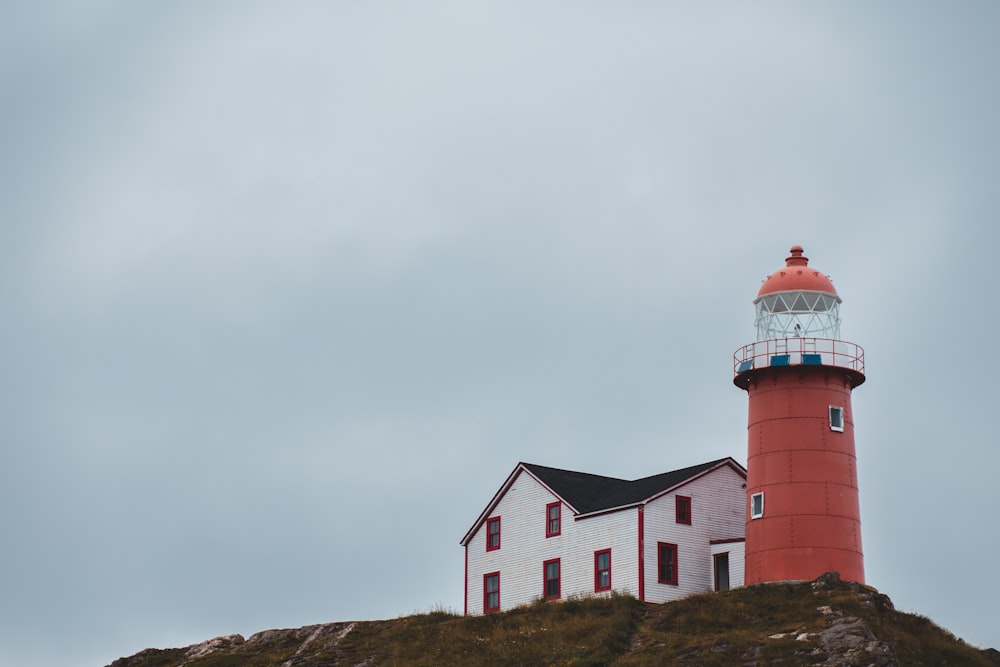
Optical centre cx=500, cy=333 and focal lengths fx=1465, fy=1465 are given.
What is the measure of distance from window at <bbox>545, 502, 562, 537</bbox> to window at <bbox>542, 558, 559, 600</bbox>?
3.90 ft

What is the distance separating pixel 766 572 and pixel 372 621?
1644 cm

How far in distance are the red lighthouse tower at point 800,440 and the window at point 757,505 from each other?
0.12ft

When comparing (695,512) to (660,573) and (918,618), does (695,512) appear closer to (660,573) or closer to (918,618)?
(660,573)

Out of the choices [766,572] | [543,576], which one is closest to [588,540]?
[543,576]

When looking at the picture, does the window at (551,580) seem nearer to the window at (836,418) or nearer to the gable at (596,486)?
the gable at (596,486)

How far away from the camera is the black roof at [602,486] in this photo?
5800cm

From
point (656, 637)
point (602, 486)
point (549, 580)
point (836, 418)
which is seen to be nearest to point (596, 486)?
point (602, 486)

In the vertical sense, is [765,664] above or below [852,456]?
below

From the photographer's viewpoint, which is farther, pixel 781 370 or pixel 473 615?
pixel 473 615

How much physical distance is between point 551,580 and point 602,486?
5.48m

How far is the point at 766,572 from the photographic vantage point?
174ft

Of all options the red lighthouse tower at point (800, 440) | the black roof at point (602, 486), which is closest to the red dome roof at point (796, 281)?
the red lighthouse tower at point (800, 440)

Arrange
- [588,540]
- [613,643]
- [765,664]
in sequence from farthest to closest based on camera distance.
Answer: [588,540] → [613,643] → [765,664]

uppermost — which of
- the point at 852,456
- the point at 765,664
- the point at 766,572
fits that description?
the point at 852,456
